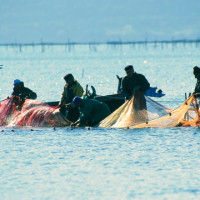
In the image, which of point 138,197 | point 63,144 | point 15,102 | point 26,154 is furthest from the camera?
point 15,102

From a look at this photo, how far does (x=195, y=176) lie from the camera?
1174 cm

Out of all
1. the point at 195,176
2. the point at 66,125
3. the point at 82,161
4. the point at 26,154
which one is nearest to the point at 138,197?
the point at 195,176

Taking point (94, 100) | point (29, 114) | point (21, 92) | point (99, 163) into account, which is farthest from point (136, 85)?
point (21, 92)

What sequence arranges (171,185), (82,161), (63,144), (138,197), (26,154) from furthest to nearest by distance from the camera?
(63,144) < (26,154) < (82,161) < (171,185) < (138,197)

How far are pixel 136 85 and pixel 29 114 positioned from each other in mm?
3229

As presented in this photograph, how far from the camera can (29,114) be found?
17.4 m

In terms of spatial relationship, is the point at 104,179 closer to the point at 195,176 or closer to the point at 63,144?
the point at 195,176

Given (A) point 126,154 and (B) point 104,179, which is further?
(A) point 126,154

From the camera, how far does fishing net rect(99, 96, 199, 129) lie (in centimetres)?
1617

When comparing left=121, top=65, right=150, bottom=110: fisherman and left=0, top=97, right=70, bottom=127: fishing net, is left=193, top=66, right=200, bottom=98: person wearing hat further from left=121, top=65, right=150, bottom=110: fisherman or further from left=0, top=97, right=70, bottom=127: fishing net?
left=0, top=97, right=70, bottom=127: fishing net

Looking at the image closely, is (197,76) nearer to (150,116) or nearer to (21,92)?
(150,116)

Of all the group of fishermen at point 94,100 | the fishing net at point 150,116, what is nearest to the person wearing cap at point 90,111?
the group of fishermen at point 94,100

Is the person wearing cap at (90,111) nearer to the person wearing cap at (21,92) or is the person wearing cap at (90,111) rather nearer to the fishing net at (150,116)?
the fishing net at (150,116)

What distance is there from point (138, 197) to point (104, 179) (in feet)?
4.68
